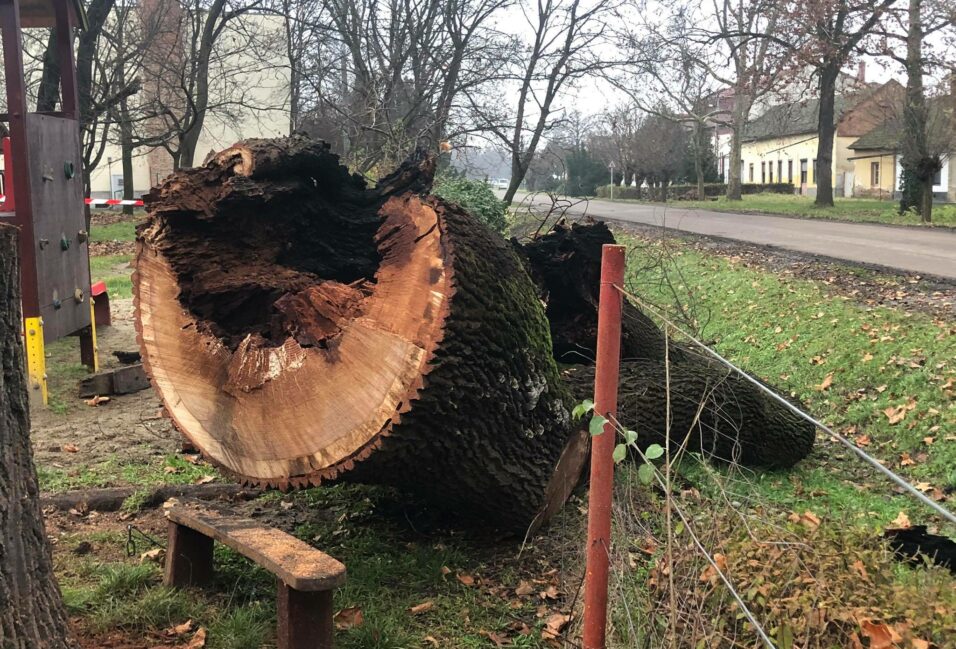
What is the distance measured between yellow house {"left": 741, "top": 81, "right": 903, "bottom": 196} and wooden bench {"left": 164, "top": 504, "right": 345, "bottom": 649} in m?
44.1

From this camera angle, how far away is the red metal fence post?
235 cm

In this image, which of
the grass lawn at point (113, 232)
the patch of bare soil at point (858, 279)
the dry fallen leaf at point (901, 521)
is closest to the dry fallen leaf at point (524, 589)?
→ the dry fallen leaf at point (901, 521)

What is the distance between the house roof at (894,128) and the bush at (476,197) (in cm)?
1704

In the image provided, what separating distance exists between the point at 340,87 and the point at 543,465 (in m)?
16.8

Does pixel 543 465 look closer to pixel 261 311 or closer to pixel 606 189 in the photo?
pixel 261 311

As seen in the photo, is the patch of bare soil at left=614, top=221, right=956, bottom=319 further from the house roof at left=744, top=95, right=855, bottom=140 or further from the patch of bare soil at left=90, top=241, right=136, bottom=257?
the house roof at left=744, top=95, right=855, bottom=140

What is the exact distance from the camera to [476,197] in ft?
40.4

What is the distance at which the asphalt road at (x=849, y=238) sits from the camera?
1257 centimetres

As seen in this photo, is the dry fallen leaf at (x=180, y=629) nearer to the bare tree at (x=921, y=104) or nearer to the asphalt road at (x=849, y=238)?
the asphalt road at (x=849, y=238)

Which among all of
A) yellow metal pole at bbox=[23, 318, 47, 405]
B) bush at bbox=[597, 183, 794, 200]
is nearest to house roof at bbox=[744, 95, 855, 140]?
bush at bbox=[597, 183, 794, 200]

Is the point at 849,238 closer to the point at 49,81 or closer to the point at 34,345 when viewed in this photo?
the point at 49,81

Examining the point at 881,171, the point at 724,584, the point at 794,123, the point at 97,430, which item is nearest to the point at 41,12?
the point at 97,430

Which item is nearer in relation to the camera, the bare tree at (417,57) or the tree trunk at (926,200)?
the bare tree at (417,57)

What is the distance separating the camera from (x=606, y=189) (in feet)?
181
